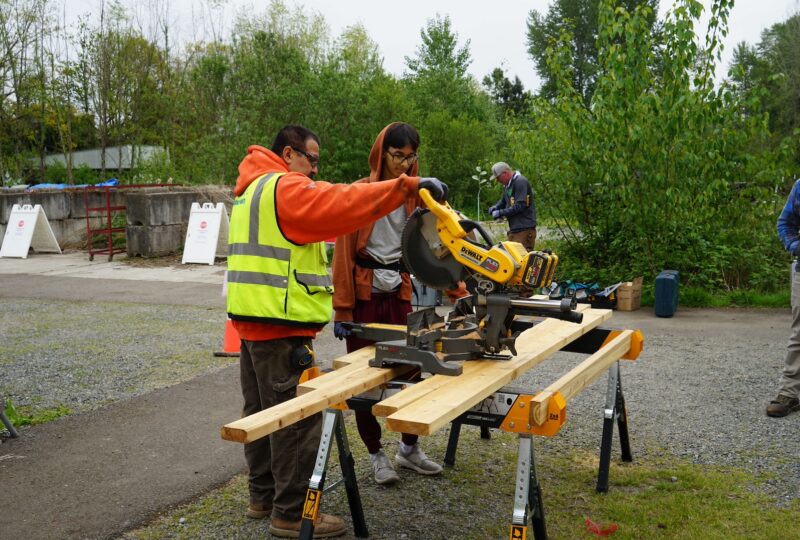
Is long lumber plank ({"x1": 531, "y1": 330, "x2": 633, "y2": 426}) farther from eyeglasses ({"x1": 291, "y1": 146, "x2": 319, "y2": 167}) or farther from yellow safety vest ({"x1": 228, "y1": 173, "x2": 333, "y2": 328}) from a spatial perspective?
eyeglasses ({"x1": 291, "y1": 146, "x2": 319, "y2": 167})

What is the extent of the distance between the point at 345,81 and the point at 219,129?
433 centimetres

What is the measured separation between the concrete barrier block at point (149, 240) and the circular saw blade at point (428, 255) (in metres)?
15.2

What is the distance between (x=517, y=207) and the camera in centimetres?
1141

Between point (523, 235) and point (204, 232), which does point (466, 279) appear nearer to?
point (523, 235)

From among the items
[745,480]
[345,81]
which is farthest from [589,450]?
[345,81]

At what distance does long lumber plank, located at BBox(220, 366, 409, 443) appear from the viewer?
8.39ft

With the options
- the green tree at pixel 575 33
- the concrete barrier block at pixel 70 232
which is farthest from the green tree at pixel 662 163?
the green tree at pixel 575 33

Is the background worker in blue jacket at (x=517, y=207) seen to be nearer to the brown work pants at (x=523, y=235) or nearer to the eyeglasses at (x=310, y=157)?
the brown work pants at (x=523, y=235)

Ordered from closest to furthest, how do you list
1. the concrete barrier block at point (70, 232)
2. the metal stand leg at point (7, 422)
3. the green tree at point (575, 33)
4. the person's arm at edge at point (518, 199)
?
the metal stand leg at point (7, 422) → the person's arm at edge at point (518, 199) → the concrete barrier block at point (70, 232) → the green tree at point (575, 33)

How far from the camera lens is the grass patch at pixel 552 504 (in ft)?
13.4

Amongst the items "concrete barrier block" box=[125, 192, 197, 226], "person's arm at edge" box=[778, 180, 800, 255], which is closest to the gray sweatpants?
"person's arm at edge" box=[778, 180, 800, 255]

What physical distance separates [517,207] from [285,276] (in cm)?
823

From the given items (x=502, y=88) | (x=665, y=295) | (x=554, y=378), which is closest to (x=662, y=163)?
(x=665, y=295)

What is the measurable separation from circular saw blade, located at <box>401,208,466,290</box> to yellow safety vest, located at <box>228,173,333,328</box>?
1.68 feet
